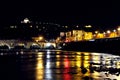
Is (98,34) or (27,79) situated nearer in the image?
(27,79)

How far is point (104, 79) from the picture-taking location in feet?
81.0

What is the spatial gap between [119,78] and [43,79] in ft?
15.0

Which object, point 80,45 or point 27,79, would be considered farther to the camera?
point 80,45

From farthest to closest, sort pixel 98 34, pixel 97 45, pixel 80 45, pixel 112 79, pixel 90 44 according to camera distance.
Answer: pixel 98 34, pixel 80 45, pixel 90 44, pixel 97 45, pixel 112 79

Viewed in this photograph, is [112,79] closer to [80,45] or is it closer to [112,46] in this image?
[112,46]

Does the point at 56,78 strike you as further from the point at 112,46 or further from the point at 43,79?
the point at 112,46

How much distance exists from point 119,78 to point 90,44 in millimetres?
115779

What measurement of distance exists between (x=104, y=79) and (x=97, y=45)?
105 meters

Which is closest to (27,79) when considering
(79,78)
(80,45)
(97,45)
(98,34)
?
(79,78)

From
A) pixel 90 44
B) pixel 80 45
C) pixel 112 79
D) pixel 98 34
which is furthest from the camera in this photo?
pixel 98 34

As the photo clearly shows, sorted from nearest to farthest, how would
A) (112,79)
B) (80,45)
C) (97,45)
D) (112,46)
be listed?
(112,79) < (112,46) < (97,45) < (80,45)

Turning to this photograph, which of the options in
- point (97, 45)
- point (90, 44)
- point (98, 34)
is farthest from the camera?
point (98, 34)

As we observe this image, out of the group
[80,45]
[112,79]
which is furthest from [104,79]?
[80,45]

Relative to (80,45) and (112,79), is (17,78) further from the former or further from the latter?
(80,45)
